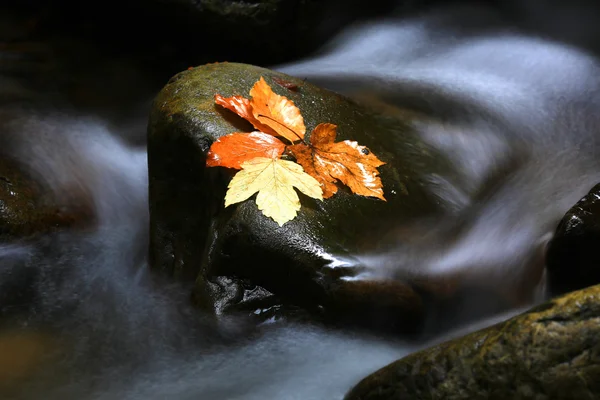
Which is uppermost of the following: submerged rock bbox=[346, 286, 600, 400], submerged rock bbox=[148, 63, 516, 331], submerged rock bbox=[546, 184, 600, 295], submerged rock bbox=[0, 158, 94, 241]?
submerged rock bbox=[0, 158, 94, 241]

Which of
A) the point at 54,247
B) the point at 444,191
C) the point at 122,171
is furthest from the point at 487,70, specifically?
the point at 54,247

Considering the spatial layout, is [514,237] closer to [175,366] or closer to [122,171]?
[175,366]

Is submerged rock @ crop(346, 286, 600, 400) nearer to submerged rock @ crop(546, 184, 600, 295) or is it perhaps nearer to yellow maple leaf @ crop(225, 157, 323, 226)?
submerged rock @ crop(546, 184, 600, 295)

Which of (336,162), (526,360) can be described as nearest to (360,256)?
(336,162)

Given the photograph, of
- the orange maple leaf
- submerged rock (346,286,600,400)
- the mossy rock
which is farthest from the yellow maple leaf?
submerged rock (346,286,600,400)

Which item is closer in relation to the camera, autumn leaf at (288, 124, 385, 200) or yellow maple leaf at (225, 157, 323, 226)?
yellow maple leaf at (225, 157, 323, 226)

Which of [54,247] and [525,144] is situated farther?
[525,144]

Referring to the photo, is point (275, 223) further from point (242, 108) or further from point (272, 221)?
point (242, 108)
